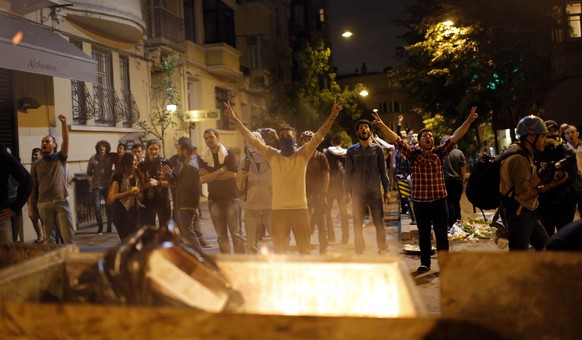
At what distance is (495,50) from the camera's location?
20.2 metres

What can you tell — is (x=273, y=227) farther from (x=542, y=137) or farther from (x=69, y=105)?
(x=69, y=105)

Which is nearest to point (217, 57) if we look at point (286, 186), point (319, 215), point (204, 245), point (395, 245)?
point (204, 245)

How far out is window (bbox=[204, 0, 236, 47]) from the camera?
21.8 meters

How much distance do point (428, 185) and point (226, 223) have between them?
2680mm

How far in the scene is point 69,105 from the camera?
12.1 metres

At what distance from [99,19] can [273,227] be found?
9.32 metres

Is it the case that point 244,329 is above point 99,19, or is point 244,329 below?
below

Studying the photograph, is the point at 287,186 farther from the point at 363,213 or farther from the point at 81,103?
the point at 81,103

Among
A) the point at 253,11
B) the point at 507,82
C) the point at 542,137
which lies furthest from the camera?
the point at 253,11

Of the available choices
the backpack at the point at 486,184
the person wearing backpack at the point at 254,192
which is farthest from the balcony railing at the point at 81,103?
the backpack at the point at 486,184

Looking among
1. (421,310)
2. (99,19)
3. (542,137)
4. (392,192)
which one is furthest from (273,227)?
(392,192)

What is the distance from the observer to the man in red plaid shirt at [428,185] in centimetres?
649

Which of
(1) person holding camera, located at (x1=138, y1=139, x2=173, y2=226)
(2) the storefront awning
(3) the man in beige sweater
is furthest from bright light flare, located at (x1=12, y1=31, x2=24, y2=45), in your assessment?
(3) the man in beige sweater

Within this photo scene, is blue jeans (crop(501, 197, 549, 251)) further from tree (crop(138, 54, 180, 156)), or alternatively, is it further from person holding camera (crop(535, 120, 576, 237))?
tree (crop(138, 54, 180, 156))
